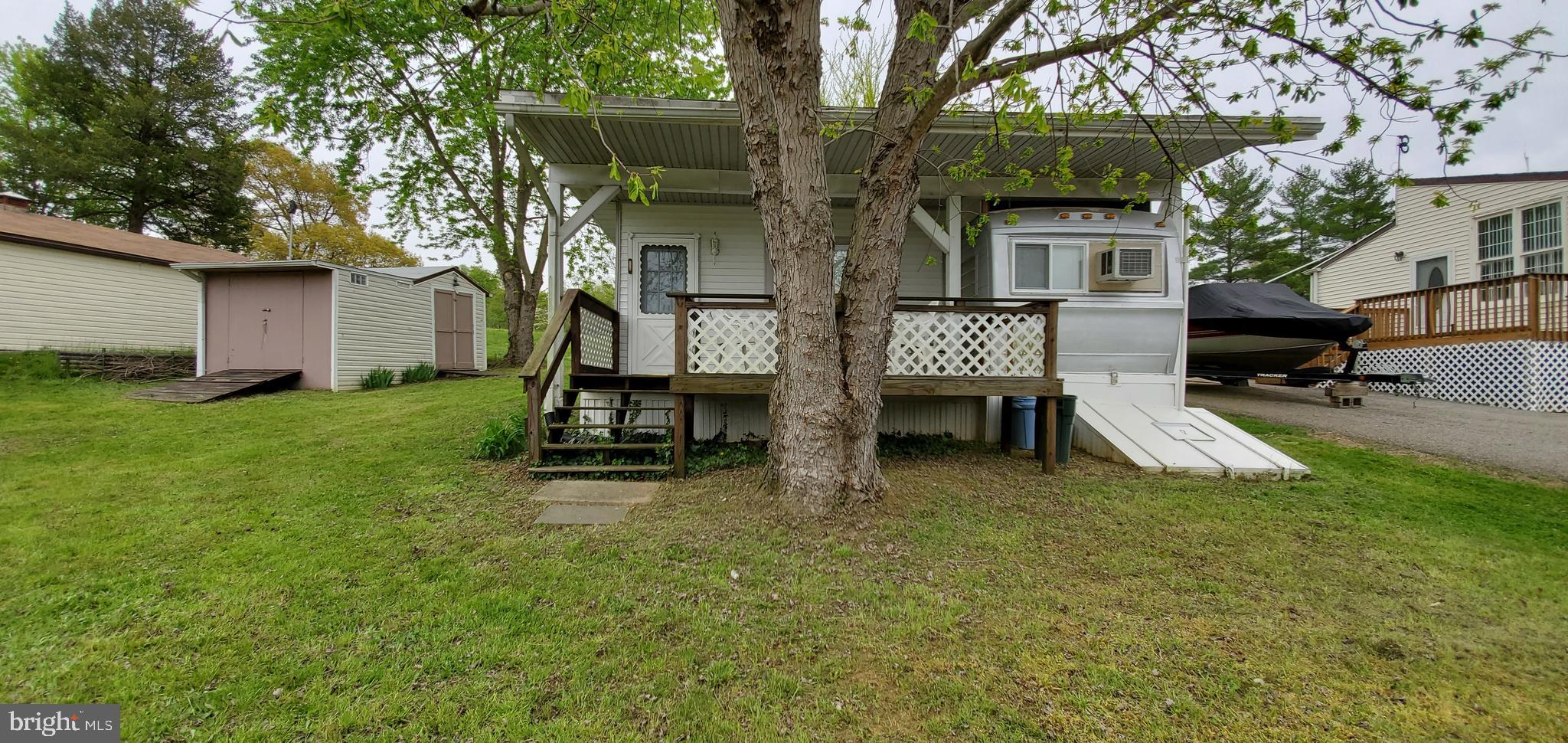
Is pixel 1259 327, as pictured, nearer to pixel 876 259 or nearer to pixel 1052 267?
pixel 1052 267

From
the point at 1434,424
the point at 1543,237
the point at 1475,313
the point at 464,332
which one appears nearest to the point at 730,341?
the point at 1434,424

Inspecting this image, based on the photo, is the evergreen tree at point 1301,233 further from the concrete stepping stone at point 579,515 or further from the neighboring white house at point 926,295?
the concrete stepping stone at point 579,515

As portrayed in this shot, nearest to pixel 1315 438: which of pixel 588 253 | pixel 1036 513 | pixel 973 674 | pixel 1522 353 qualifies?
pixel 1036 513

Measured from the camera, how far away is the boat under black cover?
9008 millimetres

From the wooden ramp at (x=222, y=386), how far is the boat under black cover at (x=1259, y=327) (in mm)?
16569

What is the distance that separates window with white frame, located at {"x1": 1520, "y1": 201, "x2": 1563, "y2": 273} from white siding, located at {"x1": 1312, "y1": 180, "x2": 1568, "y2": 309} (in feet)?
0.38

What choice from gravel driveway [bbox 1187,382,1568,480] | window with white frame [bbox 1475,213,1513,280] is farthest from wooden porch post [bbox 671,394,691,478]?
window with white frame [bbox 1475,213,1513,280]

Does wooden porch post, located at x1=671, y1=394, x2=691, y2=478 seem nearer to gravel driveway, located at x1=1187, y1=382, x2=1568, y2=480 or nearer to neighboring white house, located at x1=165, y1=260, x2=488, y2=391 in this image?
gravel driveway, located at x1=1187, y1=382, x2=1568, y2=480

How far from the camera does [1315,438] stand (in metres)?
6.57

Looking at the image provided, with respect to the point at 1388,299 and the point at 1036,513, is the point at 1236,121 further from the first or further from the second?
the point at 1388,299

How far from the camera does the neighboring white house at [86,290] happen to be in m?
10.5

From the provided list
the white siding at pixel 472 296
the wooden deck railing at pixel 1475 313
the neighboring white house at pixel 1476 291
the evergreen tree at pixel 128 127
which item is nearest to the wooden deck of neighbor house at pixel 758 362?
the neighboring white house at pixel 1476 291

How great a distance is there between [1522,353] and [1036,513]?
10.9 meters

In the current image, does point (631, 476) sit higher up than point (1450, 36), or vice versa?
point (1450, 36)
